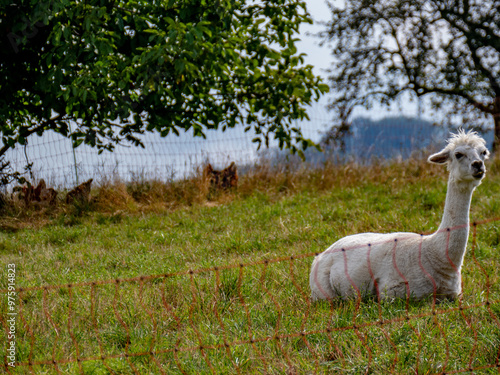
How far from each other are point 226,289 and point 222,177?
18.8 feet

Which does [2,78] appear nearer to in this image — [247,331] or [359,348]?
[247,331]

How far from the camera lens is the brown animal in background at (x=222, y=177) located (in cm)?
978

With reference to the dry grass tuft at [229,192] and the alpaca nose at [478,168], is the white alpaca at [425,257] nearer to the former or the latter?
the alpaca nose at [478,168]

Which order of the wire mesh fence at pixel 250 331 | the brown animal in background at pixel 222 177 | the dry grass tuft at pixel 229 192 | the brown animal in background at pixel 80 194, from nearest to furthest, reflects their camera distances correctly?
the wire mesh fence at pixel 250 331, the dry grass tuft at pixel 229 192, the brown animal in background at pixel 80 194, the brown animal in background at pixel 222 177

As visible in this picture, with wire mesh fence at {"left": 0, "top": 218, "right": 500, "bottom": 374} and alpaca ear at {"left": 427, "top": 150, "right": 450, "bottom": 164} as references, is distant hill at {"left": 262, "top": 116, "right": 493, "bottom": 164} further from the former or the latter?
wire mesh fence at {"left": 0, "top": 218, "right": 500, "bottom": 374}

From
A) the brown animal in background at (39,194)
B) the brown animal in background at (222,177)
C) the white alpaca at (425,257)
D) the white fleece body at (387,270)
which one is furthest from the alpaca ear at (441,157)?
the brown animal in background at (39,194)

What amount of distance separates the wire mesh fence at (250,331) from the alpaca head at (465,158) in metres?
0.38

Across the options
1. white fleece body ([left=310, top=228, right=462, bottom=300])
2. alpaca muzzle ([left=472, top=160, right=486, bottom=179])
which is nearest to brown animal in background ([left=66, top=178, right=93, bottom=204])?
white fleece body ([left=310, top=228, right=462, bottom=300])

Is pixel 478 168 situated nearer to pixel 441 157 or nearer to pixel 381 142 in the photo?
pixel 441 157

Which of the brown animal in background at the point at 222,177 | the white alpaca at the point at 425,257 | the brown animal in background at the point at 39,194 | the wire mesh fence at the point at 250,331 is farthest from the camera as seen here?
the brown animal in background at the point at 222,177

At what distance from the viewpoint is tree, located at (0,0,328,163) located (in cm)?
584

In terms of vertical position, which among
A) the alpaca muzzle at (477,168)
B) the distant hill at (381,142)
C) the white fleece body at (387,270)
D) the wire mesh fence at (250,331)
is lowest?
the wire mesh fence at (250,331)

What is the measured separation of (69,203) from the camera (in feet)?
29.7

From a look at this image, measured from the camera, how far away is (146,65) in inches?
236
